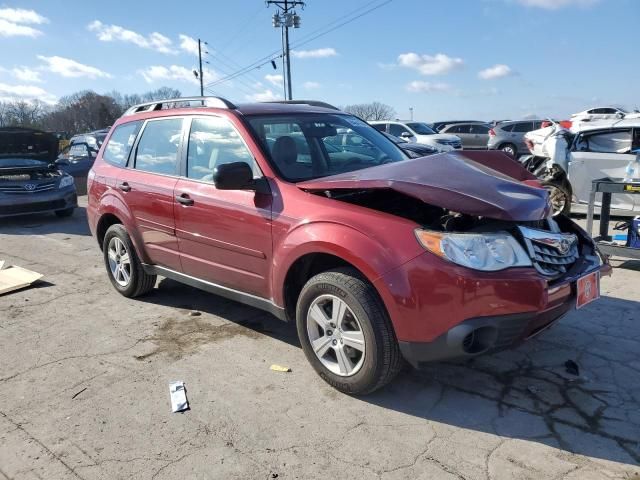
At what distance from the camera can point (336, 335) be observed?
3.21 metres

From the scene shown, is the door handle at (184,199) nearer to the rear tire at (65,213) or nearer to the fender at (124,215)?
the fender at (124,215)

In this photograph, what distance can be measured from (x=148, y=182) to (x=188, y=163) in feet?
1.81

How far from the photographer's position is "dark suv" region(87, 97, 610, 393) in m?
2.78

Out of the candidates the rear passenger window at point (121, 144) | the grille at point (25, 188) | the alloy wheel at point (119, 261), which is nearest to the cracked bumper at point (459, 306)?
the alloy wheel at point (119, 261)

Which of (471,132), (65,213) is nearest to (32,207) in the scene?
(65,213)

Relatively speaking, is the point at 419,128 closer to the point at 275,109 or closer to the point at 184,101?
the point at 184,101

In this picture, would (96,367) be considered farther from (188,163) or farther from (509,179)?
(509,179)

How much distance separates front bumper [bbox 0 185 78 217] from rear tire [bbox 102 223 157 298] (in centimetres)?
556

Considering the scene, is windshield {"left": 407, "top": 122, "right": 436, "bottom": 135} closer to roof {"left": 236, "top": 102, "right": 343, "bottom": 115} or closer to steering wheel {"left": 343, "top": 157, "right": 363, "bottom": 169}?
roof {"left": 236, "top": 102, "right": 343, "bottom": 115}

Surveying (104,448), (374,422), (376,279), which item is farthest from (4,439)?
(376,279)

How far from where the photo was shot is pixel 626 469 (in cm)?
250

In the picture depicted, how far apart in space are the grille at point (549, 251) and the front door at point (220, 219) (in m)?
1.65

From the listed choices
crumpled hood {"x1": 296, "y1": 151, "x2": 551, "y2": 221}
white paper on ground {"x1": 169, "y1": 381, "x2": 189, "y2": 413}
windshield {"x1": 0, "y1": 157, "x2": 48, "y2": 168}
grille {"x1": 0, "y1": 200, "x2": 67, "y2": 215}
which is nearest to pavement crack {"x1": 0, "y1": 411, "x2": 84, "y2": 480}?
white paper on ground {"x1": 169, "y1": 381, "x2": 189, "y2": 413}

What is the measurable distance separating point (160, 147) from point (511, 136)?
18574mm
